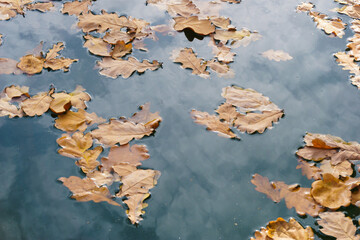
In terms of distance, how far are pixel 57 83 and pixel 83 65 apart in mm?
244

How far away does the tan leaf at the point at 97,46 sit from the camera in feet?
8.07

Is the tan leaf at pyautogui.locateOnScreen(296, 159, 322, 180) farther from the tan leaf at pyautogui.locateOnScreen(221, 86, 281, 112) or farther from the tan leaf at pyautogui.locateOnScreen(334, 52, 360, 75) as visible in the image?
the tan leaf at pyautogui.locateOnScreen(334, 52, 360, 75)

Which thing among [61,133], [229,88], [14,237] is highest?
[229,88]

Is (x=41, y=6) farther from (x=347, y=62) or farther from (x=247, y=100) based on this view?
(x=347, y=62)

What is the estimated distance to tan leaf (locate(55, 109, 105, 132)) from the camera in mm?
1952

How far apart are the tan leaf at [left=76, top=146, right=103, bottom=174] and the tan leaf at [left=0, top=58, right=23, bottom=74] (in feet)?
3.12

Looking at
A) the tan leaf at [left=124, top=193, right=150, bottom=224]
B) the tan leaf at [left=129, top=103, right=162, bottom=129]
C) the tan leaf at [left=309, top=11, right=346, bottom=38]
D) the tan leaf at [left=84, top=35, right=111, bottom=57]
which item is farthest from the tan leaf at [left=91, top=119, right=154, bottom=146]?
the tan leaf at [left=309, top=11, right=346, bottom=38]

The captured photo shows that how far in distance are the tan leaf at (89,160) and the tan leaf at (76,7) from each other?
155cm

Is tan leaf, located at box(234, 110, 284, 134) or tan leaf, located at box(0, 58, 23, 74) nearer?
tan leaf, located at box(234, 110, 284, 134)

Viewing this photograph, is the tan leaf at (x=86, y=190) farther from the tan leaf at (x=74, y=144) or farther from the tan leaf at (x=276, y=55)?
the tan leaf at (x=276, y=55)

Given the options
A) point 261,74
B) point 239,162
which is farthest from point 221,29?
point 239,162

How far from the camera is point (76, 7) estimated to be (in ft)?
9.53

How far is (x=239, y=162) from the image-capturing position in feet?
6.09

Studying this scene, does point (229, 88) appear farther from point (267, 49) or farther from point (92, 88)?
point (92, 88)
